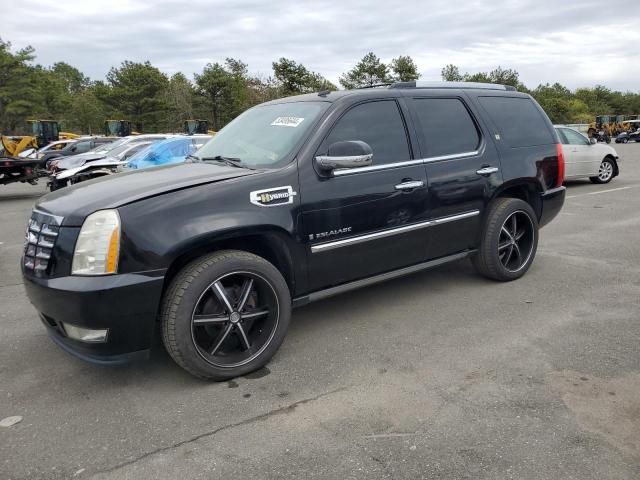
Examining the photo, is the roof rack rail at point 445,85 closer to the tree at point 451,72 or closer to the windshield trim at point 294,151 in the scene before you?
the windshield trim at point 294,151

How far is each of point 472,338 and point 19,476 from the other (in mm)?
2906

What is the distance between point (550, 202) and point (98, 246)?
14.2 feet

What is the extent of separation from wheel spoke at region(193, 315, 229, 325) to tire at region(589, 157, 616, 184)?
12560mm

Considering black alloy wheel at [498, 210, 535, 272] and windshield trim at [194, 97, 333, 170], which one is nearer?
windshield trim at [194, 97, 333, 170]

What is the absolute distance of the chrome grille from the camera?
2.99 meters

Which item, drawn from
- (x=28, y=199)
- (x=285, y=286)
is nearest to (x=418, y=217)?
(x=285, y=286)

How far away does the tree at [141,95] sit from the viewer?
4978cm

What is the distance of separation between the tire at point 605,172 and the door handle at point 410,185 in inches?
429

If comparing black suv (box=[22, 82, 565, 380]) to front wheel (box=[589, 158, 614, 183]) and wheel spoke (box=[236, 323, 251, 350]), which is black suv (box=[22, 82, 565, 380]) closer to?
wheel spoke (box=[236, 323, 251, 350])

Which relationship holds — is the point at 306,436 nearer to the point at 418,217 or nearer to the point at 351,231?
the point at 351,231

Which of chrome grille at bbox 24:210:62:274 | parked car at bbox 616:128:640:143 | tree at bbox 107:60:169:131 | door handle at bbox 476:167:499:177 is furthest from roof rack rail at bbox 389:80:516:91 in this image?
tree at bbox 107:60:169:131

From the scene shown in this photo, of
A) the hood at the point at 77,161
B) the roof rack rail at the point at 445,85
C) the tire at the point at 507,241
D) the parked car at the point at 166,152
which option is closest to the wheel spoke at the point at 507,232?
the tire at the point at 507,241

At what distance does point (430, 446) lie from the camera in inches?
99.4

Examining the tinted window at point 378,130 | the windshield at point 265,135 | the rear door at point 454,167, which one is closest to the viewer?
the windshield at point 265,135
